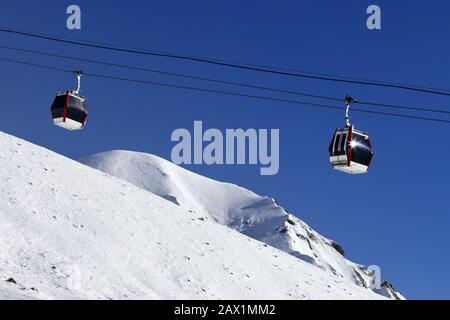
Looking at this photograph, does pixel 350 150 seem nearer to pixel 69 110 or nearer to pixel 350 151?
pixel 350 151

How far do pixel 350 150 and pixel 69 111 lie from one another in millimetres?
10078

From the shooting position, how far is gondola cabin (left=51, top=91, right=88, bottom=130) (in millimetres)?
27234

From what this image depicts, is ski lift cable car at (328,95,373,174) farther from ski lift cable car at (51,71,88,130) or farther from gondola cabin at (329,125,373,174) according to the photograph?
ski lift cable car at (51,71,88,130)

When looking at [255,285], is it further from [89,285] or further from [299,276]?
[89,285]

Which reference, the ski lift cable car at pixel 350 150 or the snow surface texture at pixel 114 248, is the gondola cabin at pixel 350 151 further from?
the snow surface texture at pixel 114 248

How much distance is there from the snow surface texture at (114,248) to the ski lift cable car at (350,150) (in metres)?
10.0

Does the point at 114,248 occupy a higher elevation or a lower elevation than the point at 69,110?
lower

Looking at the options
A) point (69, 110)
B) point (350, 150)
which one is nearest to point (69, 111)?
point (69, 110)

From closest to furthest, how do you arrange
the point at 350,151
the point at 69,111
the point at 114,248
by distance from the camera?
the point at 350,151
the point at 69,111
the point at 114,248

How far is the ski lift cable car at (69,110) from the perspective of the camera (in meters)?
27.2

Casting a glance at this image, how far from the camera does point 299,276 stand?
42156 millimetres

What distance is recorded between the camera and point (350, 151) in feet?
76.9

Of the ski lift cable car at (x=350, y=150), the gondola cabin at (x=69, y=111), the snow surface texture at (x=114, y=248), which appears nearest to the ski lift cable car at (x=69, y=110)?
the gondola cabin at (x=69, y=111)
